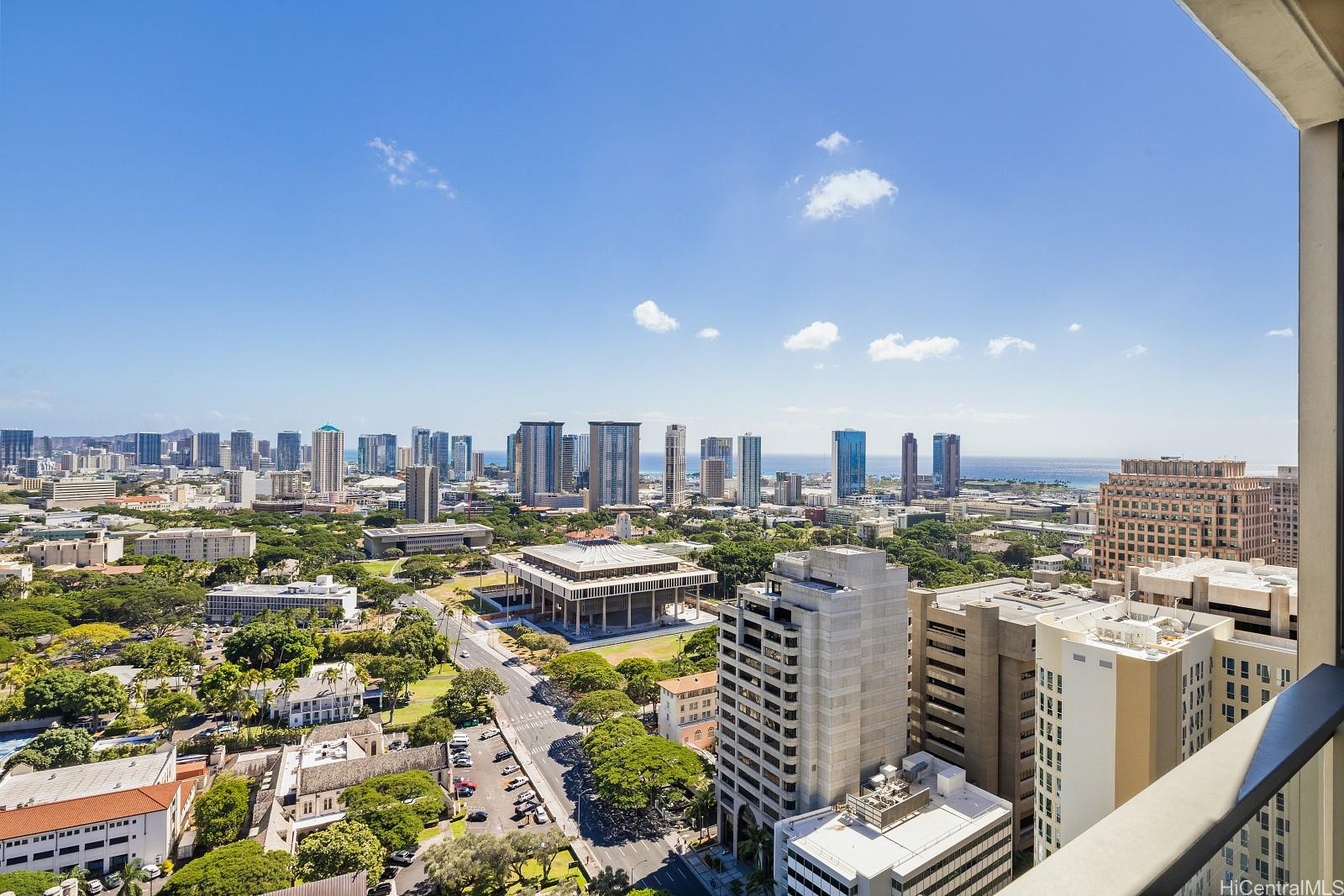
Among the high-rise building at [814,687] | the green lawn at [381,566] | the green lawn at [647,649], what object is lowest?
the green lawn at [647,649]

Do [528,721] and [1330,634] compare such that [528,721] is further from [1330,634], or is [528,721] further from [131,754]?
[1330,634]

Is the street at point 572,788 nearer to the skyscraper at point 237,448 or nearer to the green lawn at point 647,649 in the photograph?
the green lawn at point 647,649

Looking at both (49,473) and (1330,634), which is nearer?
(1330,634)

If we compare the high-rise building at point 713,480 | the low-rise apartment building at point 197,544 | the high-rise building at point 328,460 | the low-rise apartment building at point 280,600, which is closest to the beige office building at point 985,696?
the low-rise apartment building at point 280,600

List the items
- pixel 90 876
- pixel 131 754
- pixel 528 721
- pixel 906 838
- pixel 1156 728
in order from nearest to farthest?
pixel 1156 728
pixel 906 838
pixel 90 876
pixel 131 754
pixel 528 721

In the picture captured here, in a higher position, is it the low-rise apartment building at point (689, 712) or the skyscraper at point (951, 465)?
the skyscraper at point (951, 465)

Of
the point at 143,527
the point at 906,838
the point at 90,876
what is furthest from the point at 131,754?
the point at 143,527

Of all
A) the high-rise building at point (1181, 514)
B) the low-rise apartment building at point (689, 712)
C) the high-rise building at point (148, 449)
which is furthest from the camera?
the high-rise building at point (148, 449)
